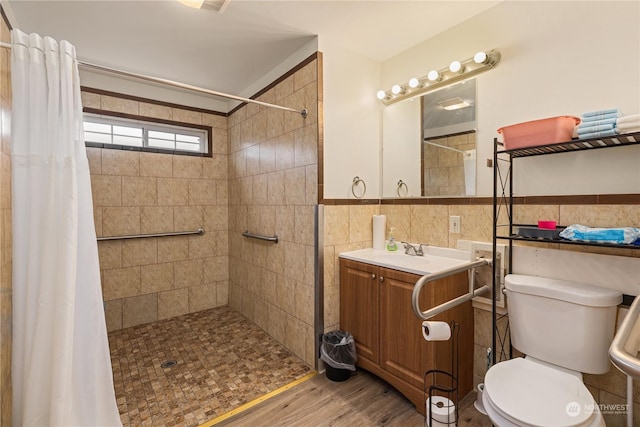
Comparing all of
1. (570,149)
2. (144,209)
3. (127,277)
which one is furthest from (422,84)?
(127,277)

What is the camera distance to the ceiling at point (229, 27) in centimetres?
186

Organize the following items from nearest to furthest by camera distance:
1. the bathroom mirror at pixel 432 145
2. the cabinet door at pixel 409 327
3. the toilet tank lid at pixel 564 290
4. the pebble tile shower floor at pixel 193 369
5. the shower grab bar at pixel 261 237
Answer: the toilet tank lid at pixel 564 290, the cabinet door at pixel 409 327, the pebble tile shower floor at pixel 193 369, the bathroom mirror at pixel 432 145, the shower grab bar at pixel 261 237

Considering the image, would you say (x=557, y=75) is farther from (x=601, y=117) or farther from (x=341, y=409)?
(x=341, y=409)

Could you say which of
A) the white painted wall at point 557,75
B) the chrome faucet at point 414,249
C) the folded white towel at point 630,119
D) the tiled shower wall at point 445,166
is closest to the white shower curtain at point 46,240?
the chrome faucet at point 414,249

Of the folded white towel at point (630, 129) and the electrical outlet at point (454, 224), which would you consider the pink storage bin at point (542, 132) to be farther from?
the electrical outlet at point (454, 224)

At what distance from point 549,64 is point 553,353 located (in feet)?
4.97

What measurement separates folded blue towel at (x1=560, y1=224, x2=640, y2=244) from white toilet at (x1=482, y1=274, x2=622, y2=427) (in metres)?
0.26

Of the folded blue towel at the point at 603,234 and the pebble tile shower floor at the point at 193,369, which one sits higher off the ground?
the folded blue towel at the point at 603,234

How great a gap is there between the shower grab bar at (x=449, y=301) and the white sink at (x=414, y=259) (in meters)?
0.16

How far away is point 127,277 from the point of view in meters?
2.96

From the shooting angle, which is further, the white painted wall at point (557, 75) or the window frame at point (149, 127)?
the window frame at point (149, 127)

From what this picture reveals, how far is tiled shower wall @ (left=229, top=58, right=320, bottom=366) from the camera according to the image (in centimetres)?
227

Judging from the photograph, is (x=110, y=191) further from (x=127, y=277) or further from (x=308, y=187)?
(x=308, y=187)

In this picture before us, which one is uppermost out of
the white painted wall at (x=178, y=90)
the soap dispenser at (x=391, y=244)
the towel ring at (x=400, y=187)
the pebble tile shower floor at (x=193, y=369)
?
the white painted wall at (x=178, y=90)
